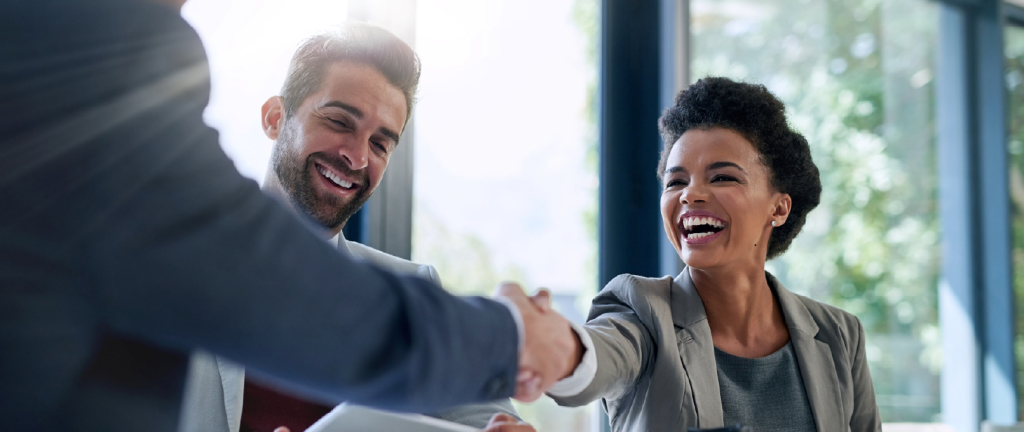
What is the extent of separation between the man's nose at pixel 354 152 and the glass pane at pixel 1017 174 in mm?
3477

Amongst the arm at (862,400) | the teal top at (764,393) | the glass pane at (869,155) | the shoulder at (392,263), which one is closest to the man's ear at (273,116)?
the shoulder at (392,263)

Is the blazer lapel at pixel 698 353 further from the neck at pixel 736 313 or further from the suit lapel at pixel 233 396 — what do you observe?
the suit lapel at pixel 233 396

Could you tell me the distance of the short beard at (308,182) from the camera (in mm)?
1710

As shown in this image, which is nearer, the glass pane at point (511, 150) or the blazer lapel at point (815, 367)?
the blazer lapel at point (815, 367)

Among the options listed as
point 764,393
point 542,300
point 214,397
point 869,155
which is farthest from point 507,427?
point 869,155

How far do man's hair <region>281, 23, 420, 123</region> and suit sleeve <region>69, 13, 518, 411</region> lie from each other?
1165 mm

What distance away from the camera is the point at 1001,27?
3.76 metres

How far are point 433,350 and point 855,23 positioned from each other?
134 inches

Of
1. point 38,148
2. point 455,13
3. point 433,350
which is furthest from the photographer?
point 455,13

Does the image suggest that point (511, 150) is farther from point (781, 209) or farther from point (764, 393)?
point (764, 393)

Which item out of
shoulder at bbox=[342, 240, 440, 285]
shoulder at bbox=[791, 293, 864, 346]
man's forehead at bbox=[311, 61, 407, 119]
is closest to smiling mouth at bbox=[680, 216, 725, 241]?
shoulder at bbox=[791, 293, 864, 346]

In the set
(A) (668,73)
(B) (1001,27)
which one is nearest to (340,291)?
(A) (668,73)

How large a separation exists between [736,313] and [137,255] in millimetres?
1486

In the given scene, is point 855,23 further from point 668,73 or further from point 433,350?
point 433,350
